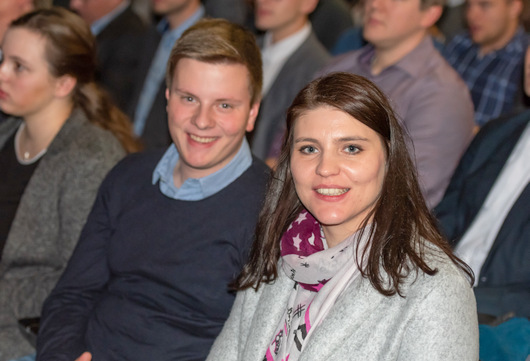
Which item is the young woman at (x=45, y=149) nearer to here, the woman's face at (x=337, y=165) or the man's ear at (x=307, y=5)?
the woman's face at (x=337, y=165)

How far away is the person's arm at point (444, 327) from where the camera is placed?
1342 mm

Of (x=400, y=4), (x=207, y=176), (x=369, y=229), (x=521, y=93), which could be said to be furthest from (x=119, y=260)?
(x=521, y=93)

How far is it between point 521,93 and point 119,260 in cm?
234

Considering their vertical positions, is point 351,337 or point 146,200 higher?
point 351,337

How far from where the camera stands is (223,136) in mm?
1968

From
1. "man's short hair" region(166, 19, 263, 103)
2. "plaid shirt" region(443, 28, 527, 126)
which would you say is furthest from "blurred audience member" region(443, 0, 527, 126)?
"man's short hair" region(166, 19, 263, 103)

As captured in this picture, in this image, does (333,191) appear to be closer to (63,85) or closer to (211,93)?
(211,93)

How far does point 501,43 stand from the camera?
380 cm

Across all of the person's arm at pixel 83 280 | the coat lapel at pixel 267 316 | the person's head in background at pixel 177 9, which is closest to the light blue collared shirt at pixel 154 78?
the person's head in background at pixel 177 9

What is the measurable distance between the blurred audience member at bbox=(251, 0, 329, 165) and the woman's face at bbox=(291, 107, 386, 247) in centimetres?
132

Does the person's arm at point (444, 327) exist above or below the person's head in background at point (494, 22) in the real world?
above

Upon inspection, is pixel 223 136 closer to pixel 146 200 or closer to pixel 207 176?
pixel 207 176

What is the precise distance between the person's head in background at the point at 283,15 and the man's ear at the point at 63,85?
1.29m

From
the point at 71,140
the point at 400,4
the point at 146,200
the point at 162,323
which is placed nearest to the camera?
the point at 162,323
